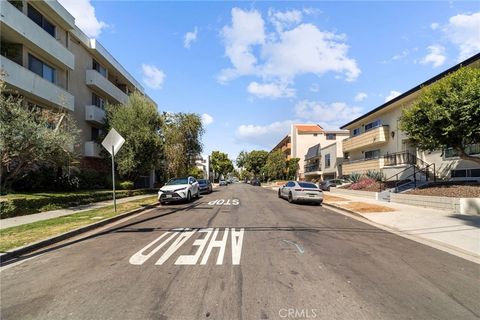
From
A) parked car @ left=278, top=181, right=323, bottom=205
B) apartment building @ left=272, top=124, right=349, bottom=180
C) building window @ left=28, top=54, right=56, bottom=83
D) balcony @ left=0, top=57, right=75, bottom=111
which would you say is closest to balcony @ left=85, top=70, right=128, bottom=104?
building window @ left=28, top=54, right=56, bottom=83

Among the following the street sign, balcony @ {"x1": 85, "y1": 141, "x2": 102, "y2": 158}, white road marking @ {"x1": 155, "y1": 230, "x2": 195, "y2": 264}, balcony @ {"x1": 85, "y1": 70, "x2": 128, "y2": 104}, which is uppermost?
balcony @ {"x1": 85, "y1": 70, "x2": 128, "y2": 104}

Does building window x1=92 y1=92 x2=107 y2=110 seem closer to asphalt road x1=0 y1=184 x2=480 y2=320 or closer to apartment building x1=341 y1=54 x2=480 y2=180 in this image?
asphalt road x1=0 y1=184 x2=480 y2=320

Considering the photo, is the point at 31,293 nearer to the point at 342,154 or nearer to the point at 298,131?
the point at 342,154

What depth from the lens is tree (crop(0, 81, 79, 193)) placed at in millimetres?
12906

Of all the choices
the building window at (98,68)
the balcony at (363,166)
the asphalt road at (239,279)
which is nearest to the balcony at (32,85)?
the building window at (98,68)

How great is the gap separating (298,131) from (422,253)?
2626 inches

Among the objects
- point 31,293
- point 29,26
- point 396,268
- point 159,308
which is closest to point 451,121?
point 396,268

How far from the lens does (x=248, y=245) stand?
23.9 feet

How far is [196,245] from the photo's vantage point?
7.28 metres

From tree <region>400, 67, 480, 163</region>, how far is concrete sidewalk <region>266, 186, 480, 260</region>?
3.67m

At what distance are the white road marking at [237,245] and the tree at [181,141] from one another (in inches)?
931

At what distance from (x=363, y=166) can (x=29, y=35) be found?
29.1 m

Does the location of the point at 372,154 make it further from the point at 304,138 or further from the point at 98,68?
the point at 304,138

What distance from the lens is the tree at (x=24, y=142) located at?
12.9 m
